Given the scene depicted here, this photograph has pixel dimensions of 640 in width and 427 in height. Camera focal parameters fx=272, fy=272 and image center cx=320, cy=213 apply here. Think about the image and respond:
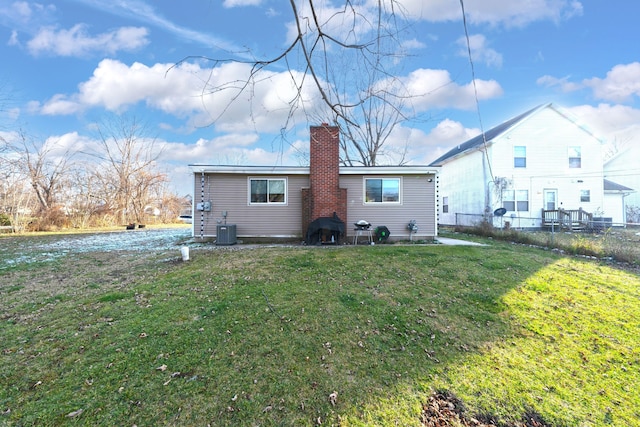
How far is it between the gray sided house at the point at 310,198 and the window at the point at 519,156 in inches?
357

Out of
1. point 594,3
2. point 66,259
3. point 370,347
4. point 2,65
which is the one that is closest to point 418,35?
point 370,347


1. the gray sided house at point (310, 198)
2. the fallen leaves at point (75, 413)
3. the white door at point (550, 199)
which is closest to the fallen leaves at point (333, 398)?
the fallen leaves at point (75, 413)

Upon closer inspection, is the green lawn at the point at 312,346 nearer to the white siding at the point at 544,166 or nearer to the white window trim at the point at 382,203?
the white window trim at the point at 382,203

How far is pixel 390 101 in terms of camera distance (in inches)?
125

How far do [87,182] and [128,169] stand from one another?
3625mm

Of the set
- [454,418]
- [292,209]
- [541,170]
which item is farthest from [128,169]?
[541,170]

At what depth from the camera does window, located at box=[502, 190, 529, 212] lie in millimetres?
16344

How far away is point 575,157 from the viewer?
16.6m

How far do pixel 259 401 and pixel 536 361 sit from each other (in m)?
3.23

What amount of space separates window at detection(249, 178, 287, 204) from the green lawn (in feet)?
16.3

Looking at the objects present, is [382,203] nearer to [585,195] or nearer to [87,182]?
[585,195]

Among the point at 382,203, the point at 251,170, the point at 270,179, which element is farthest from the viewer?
the point at 382,203

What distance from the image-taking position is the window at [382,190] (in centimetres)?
1096

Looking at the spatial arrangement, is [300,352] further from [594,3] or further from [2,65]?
[2,65]
